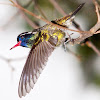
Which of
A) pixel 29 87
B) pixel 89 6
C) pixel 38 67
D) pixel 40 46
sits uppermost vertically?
pixel 89 6

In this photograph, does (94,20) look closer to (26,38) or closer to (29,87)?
(26,38)

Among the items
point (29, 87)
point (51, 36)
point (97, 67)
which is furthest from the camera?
point (97, 67)

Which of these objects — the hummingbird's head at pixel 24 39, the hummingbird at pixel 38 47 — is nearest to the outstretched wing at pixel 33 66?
the hummingbird at pixel 38 47

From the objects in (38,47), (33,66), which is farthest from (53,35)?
(33,66)

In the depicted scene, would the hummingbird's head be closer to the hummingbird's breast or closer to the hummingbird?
the hummingbird

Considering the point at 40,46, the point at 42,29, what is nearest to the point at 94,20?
the point at 42,29

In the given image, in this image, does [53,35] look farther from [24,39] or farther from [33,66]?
[33,66]

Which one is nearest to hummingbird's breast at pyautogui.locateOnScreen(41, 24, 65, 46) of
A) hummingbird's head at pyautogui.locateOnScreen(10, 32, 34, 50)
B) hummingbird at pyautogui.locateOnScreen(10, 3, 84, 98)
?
hummingbird at pyautogui.locateOnScreen(10, 3, 84, 98)
